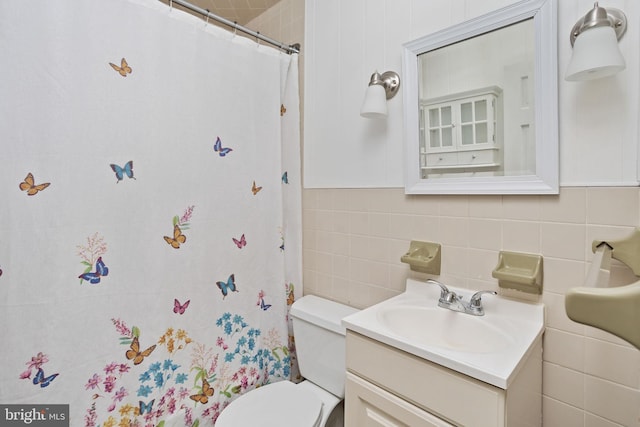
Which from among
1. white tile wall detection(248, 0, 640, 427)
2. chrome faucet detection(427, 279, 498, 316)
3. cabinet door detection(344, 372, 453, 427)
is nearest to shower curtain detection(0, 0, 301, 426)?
white tile wall detection(248, 0, 640, 427)

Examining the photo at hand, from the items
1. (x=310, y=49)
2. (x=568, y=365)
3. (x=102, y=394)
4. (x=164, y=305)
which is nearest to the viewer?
(x=568, y=365)

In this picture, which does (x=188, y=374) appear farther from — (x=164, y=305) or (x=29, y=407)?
(x=29, y=407)

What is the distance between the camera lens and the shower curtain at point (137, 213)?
0.92 meters

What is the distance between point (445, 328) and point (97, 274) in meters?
1.16

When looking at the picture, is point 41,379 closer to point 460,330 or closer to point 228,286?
point 228,286

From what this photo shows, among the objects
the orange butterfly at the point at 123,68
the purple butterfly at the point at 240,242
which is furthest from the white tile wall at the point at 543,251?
the orange butterfly at the point at 123,68

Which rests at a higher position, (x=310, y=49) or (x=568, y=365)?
(x=310, y=49)

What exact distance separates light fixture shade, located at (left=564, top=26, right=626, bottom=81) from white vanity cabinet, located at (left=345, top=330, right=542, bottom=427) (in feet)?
2.36

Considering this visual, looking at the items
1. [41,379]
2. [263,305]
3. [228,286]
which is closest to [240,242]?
[228,286]

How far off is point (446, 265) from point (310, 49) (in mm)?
1209

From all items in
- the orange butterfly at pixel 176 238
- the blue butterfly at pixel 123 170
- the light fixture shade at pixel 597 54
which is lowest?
the orange butterfly at pixel 176 238

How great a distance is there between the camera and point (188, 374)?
1.24 metres

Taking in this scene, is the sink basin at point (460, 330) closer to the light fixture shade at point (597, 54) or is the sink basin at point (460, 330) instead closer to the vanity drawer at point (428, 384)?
the vanity drawer at point (428, 384)

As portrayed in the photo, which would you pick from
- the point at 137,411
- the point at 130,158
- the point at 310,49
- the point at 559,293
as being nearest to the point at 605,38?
the point at 559,293
